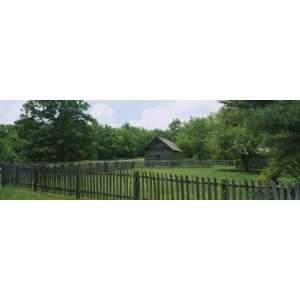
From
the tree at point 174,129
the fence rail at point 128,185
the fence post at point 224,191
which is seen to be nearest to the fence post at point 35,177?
the fence rail at point 128,185

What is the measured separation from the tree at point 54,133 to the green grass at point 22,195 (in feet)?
3.84

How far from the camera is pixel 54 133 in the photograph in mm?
8875

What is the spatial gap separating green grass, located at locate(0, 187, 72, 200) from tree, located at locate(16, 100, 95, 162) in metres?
1.17

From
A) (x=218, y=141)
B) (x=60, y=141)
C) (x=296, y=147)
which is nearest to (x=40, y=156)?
(x=60, y=141)

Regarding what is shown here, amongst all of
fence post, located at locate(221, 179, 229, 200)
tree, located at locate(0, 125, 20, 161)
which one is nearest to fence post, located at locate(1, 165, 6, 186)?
tree, located at locate(0, 125, 20, 161)

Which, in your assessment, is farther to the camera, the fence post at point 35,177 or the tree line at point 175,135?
the fence post at point 35,177

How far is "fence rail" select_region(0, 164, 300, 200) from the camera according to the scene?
4523 millimetres

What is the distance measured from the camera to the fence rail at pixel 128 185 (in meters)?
4.52

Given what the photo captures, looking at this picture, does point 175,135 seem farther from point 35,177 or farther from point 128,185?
point 35,177

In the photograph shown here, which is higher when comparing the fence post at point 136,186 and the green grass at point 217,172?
the green grass at point 217,172

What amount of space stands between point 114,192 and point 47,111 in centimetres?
373

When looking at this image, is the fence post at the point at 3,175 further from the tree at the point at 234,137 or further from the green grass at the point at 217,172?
the tree at the point at 234,137
